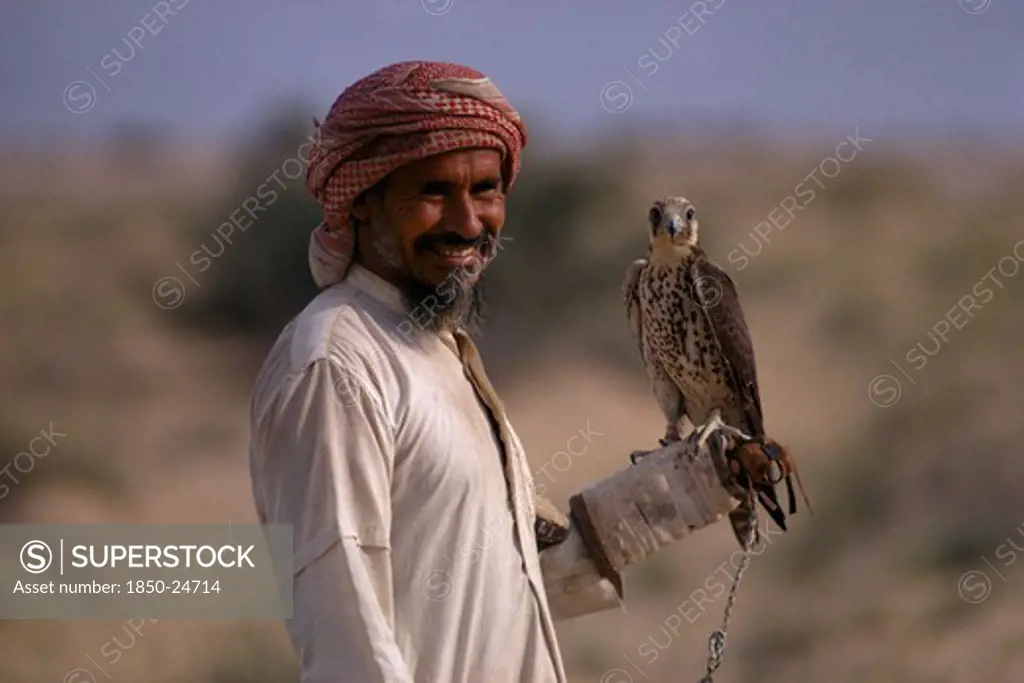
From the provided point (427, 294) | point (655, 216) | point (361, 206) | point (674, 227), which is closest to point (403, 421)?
point (427, 294)

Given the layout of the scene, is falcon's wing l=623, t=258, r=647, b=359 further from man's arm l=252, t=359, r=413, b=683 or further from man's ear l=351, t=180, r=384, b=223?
man's arm l=252, t=359, r=413, b=683

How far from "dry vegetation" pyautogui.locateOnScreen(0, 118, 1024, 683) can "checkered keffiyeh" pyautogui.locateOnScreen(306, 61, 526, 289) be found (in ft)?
23.2

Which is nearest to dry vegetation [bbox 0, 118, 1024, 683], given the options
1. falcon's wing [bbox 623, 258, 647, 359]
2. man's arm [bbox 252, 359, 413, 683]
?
falcon's wing [bbox 623, 258, 647, 359]

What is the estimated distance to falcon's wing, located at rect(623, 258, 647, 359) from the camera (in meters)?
4.93

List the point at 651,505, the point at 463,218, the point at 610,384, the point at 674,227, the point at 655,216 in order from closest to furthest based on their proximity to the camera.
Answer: the point at 463,218 → the point at 651,505 → the point at 674,227 → the point at 655,216 → the point at 610,384

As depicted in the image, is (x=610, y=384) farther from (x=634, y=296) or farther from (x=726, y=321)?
(x=726, y=321)

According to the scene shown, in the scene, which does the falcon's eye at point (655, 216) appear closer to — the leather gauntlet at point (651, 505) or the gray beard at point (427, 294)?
the leather gauntlet at point (651, 505)

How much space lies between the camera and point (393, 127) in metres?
2.50

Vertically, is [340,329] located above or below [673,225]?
below

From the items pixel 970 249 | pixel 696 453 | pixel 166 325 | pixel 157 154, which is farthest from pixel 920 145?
pixel 696 453

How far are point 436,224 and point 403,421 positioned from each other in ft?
1.04

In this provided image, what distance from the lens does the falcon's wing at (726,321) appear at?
4746 mm

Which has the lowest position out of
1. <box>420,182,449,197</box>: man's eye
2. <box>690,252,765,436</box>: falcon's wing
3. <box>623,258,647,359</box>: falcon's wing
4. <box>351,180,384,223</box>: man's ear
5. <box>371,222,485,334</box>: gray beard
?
<box>371,222,485,334</box>: gray beard

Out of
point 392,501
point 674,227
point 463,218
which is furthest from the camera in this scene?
point 674,227
